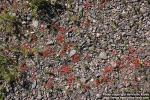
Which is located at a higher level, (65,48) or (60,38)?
(60,38)

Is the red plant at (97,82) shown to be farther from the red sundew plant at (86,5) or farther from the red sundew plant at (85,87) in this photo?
the red sundew plant at (86,5)

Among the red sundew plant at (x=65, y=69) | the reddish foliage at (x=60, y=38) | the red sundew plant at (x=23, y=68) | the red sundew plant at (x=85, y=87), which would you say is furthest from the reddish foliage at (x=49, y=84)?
the reddish foliage at (x=60, y=38)

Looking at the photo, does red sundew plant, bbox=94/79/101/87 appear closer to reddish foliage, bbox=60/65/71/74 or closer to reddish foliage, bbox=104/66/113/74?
reddish foliage, bbox=104/66/113/74

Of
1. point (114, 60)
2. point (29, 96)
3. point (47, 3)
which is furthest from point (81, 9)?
point (29, 96)

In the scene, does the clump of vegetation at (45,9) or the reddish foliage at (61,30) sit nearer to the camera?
the reddish foliage at (61,30)

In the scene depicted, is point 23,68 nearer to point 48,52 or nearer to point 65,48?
point 48,52

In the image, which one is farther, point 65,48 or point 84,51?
point 65,48

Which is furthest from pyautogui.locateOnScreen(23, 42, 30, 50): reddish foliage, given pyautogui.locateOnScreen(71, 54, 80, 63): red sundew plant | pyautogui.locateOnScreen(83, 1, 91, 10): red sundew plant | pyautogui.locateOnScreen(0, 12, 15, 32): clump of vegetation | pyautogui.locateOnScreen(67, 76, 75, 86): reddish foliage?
pyautogui.locateOnScreen(83, 1, 91, 10): red sundew plant

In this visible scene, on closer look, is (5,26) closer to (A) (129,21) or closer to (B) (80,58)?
(B) (80,58)

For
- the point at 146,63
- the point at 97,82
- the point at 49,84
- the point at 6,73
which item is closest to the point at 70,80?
the point at 49,84
